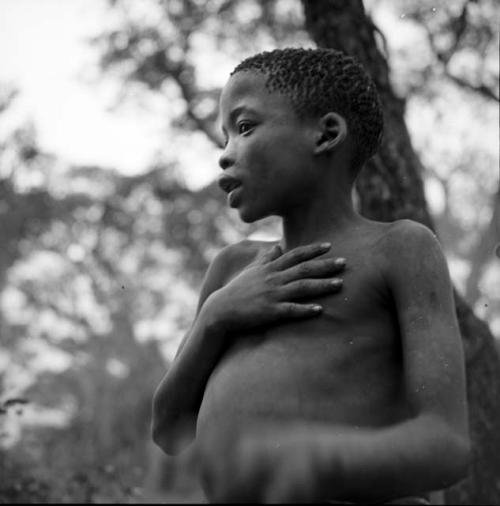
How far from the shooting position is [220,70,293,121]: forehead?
246 cm

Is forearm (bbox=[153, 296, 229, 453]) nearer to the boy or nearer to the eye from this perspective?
the boy

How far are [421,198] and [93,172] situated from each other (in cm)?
1679

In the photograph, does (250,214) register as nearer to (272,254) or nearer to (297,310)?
(272,254)

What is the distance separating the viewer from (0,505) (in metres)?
6.35

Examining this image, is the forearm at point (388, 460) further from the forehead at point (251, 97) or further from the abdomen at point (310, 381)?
the forehead at point (251, 97)

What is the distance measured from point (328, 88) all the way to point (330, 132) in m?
0.12

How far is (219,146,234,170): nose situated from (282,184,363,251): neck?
20 cm

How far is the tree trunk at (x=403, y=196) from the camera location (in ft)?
19.6

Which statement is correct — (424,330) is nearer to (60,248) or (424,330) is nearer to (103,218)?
(103,218)

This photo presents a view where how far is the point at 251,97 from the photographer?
2.48 m

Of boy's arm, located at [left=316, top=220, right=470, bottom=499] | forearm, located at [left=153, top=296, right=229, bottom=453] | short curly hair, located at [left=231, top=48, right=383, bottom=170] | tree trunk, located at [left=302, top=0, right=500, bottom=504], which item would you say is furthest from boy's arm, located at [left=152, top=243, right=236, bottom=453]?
tree trunk, located at [left=302, top=0, right=500, bottom=504]

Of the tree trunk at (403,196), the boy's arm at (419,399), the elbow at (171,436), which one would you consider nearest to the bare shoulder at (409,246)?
the boy's arm at (419,399)

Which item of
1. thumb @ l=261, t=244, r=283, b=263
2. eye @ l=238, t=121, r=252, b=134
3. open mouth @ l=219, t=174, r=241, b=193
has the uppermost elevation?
eye @ l=238, t=121, r=252, b=134

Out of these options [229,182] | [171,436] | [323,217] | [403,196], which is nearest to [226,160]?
[229,182]
